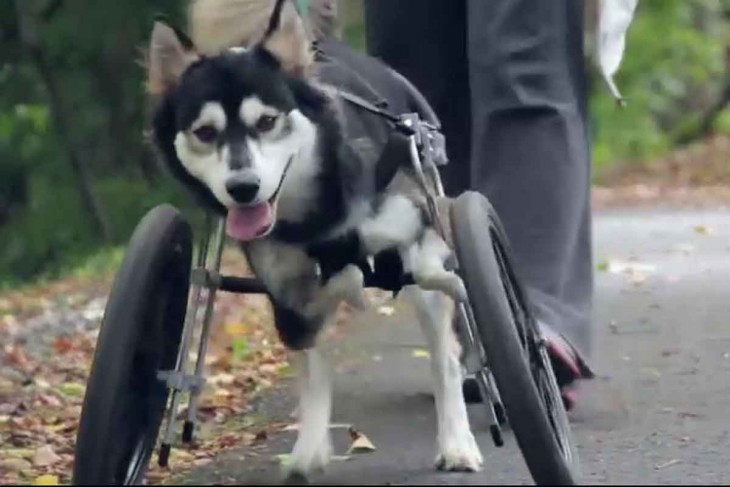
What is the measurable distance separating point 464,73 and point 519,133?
491 mm

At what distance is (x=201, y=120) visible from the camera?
3.46 m

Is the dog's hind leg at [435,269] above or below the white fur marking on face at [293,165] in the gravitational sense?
below

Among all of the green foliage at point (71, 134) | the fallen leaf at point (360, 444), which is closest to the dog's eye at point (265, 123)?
the fallen leaf at point (360, 444)

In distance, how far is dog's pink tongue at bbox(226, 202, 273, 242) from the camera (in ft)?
11.7

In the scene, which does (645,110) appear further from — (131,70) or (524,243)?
(524,243)

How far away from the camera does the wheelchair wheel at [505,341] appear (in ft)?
10.2

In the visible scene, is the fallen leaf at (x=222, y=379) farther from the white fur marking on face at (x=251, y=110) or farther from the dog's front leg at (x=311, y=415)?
the white fur marking on face at (x=251, y=110)

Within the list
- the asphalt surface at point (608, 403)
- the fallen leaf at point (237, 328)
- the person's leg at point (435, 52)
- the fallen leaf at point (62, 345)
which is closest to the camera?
the asphalt surface at point (608, 403)

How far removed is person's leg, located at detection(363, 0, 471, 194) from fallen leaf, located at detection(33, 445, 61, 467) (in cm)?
139

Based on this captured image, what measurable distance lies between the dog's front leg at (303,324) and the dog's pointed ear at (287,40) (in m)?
0.50

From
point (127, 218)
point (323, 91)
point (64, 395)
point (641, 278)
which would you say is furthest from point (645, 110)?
point (323, 91)

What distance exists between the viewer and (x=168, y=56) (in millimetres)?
3539

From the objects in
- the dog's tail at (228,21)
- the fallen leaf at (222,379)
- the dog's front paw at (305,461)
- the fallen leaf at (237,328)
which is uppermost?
the dog's tail at (228,21)

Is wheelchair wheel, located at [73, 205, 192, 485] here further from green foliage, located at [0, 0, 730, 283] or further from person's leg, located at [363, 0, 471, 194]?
green foliage, located at [0, 0, 730, 283]
